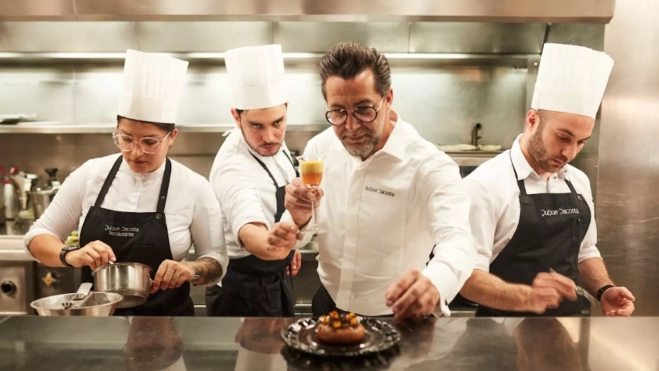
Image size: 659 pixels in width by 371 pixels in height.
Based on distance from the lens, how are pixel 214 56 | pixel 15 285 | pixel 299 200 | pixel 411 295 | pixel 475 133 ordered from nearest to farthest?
pixel 411 295 < pixel 299 200 < pixel 15 285 < pixel 214 56 < pixel 475 133

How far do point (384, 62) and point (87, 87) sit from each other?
336cm

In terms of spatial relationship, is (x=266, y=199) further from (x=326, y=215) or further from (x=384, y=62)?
(x=384, y=62)

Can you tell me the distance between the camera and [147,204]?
253 cm

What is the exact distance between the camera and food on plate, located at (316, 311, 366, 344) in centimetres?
153

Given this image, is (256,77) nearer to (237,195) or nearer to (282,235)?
(237,195)

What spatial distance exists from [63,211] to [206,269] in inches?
27.5

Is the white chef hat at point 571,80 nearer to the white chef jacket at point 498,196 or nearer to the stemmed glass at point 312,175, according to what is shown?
the white chef jacket at point 498,196

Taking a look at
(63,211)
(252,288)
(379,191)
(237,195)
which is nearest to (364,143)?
(379,191)

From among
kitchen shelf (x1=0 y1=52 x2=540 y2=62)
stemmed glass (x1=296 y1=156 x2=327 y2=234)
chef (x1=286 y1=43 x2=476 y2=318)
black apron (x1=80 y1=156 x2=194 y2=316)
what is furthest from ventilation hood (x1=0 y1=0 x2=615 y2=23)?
stemmed glass (x1=296 y1=156 x2=327 y2=234)

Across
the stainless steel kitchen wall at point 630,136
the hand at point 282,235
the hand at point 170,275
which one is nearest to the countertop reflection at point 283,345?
the hand at point 170,275

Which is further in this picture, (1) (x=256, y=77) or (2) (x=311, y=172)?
(1) (x=256, y=77)

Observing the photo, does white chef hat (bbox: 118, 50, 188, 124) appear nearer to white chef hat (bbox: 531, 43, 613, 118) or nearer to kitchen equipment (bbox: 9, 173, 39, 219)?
white chef hat (bbox: 531, 43, 613, 118)

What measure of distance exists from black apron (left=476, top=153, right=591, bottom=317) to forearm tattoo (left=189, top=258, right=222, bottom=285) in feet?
3.68

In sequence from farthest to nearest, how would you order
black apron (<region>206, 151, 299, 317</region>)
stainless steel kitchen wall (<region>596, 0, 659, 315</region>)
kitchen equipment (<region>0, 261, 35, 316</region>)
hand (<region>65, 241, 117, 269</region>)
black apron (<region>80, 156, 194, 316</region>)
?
kitchen equipment (<region>0, 261, 35, 316</region>) → stainless steel kitchen wall (<region>596, 0, 659, 315</region>) → black apron (<region>206, 151, 299, 317</region>) → black apron (<region>80, 156, 194, 316</region>) → hand (<region>65, 241, 117, 269</region>)
